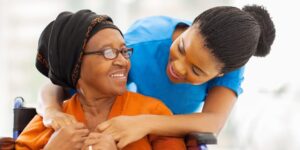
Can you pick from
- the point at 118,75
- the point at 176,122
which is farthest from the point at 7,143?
the point at 176,122

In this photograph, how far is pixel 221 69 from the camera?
53.3 inches

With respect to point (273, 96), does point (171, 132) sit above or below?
above

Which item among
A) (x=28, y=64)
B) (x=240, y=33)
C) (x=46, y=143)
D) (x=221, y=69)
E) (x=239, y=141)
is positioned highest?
(x=240, y=33)

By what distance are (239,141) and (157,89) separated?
1.60 meters

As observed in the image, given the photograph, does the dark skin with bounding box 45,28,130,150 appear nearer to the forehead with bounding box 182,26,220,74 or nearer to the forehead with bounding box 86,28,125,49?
the forehead with bounding box 86,28,125,49

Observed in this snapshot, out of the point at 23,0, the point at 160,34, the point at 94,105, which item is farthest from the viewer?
the point at 23,0

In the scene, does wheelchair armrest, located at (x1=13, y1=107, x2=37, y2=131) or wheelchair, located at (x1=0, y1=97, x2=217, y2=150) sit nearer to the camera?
wheelchair, located at (x1=0, y1=97, x2=217, y2=150)

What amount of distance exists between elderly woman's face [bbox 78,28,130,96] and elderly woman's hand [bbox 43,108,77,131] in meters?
0.14

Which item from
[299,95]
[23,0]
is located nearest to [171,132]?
[299,95]

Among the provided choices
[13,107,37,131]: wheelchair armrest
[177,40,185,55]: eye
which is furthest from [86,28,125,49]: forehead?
[13,107,37,131]: wheelchair armrest

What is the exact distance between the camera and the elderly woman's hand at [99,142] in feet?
3.99

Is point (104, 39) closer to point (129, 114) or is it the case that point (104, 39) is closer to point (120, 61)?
point (120, 61)

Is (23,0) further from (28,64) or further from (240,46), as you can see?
(240,46)

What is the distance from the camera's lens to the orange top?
134 centimetres
